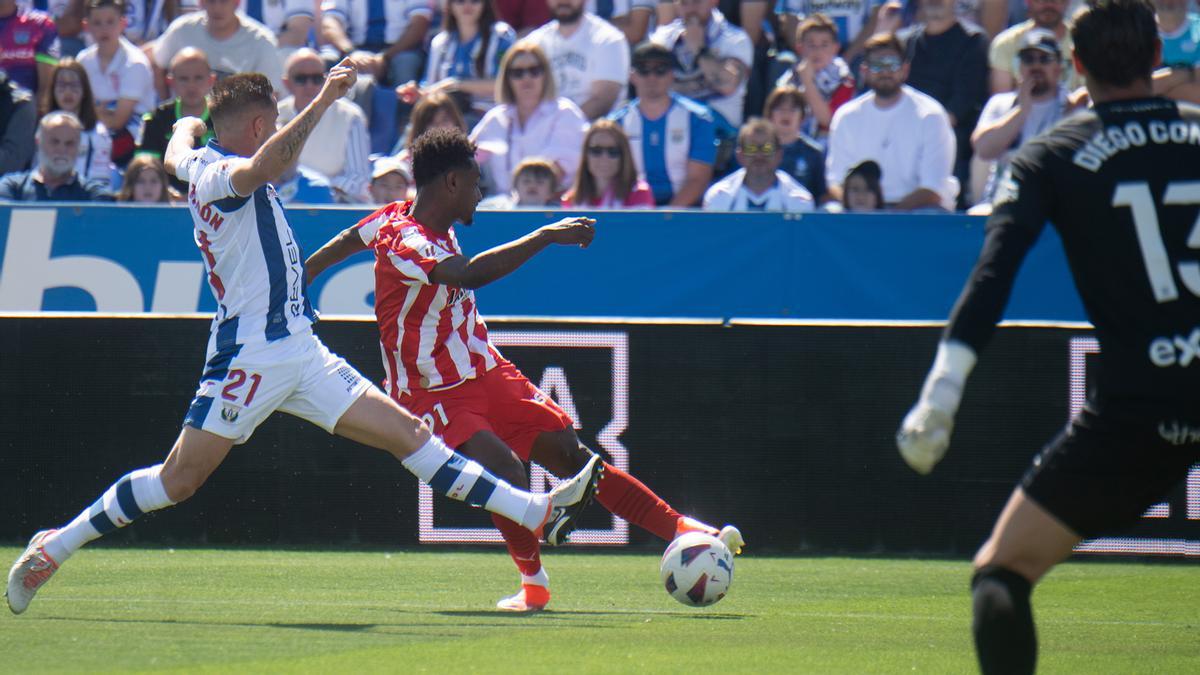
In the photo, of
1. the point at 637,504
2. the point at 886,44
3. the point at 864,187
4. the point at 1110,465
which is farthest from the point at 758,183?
the point at 1110,465

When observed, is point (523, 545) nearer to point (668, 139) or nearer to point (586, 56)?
point (668, 139)

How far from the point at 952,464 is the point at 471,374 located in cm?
342

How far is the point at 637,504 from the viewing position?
25.3 feet

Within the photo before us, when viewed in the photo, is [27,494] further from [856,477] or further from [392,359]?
[856,477]

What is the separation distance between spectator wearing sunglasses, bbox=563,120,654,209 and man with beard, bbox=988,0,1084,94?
3.09 meters

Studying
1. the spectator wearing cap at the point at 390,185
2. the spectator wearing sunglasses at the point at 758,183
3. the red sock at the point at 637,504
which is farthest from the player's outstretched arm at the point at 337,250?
the spectator wearing sunglasses at the point at 758,183

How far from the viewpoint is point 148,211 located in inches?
475

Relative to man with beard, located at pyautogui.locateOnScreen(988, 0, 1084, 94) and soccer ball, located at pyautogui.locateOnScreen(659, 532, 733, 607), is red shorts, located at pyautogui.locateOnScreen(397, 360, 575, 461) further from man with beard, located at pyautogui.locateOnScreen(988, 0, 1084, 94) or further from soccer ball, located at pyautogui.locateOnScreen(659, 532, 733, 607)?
man with beard, located at pyautogui.locateOnScreen(988, 0, 1084, 94)

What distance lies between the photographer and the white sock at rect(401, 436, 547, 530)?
279 inches

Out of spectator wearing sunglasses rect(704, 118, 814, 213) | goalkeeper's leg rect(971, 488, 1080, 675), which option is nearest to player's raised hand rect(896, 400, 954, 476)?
goalkeeper's leg rect(971, 488, 1080, 675)

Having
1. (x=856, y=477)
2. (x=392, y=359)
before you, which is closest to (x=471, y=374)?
(x=392, y=359)

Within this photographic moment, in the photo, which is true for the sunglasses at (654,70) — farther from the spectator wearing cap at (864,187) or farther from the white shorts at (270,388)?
the white shorts at (270,388)

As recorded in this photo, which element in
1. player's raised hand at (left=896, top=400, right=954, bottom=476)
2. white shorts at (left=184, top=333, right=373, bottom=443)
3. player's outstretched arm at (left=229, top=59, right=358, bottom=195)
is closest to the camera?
Result: player's raised hand at (left=896, top=400, right=954, bottom=476)

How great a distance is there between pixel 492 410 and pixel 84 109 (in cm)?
728
